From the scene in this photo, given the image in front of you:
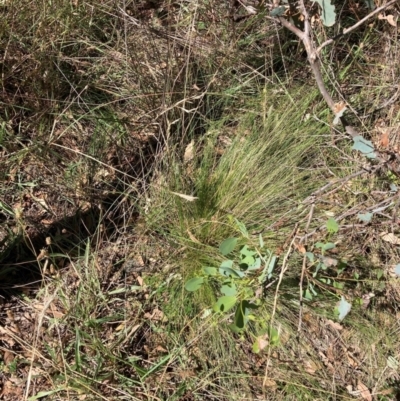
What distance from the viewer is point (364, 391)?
1812 millimetres

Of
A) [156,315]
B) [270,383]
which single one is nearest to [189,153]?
[156,315]

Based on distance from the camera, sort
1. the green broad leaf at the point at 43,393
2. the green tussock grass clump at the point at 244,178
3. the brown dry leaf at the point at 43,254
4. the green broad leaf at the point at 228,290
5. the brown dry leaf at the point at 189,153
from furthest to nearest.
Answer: the brown dry leaf at the point at 189,153, the green tussock grass clump at the point at 244,178, the brown dry leaf at the point at 43,254, the green broad leaf at the point at 43,393, the green broad leaf at the point at 228,290

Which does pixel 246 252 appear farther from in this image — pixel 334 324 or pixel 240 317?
pixel 334 324

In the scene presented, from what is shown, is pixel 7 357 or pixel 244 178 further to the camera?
pixel 244 178

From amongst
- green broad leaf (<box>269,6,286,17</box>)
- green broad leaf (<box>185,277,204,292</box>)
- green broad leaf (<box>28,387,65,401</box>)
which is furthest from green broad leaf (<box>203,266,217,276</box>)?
green broad leaf (<box>269,6,286,17</box>)

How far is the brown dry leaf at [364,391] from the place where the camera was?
1796 millimetres

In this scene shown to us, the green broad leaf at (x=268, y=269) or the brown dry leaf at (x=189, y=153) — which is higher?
the brown dry leaf at (x=189, y=153)

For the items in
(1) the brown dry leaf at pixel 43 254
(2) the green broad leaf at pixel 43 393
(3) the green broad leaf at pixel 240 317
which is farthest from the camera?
(1) the brown dry leaf at pixel 43 254

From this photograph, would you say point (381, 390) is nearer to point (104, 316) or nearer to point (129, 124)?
point (104, 316)

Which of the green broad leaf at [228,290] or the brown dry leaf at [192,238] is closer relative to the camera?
the green broad leaf at [228,290]

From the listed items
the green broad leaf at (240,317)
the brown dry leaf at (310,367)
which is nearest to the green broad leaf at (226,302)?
the green broad leaf at (240,317)

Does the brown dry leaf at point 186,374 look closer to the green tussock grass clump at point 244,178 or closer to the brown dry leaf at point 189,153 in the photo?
the green tussock grass clump at point 244,178

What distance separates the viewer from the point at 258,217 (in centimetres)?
198

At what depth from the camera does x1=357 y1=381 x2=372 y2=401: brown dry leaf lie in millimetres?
1796
